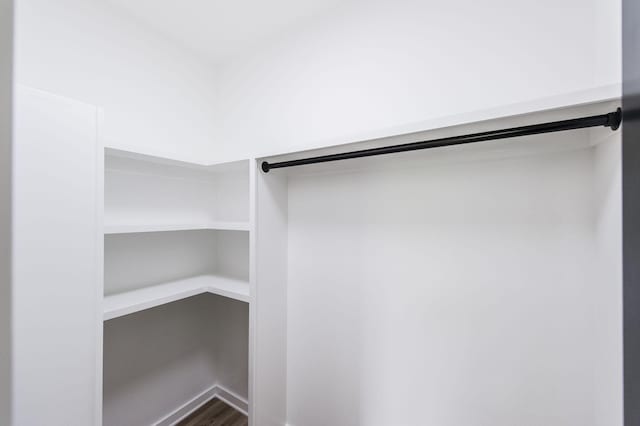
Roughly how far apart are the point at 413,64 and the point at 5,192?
1.30 meters

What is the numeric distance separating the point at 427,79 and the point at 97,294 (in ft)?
5.30

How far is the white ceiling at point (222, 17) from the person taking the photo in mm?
1293

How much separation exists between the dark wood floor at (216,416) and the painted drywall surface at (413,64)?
5.80 feet

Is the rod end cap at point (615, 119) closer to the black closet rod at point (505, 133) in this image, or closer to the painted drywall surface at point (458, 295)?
the black closet rod at point (505, 133)

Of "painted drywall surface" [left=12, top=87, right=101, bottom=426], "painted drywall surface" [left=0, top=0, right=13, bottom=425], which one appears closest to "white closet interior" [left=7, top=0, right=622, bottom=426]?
"painted drywall surface" [left=12, top=87, right=101, bottom=426]

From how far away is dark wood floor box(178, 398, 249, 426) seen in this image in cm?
158

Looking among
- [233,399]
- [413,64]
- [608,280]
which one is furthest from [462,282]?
[233,399]

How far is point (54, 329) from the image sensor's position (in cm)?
81

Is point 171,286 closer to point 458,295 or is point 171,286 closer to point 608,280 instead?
point 458,295

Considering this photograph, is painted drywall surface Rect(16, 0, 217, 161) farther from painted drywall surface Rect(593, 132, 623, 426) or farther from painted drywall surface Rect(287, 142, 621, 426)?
painted drywall surface Rect(593, 132, 623, 426)

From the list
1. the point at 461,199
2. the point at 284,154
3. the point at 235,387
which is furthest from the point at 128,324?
the point at 461,199

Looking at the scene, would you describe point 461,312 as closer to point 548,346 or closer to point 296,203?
point 548,346

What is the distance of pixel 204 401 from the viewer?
68.0 inches

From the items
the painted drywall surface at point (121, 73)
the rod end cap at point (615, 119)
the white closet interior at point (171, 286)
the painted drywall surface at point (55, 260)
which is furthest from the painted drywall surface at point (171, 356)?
the rod end cap at point (615, 119)
